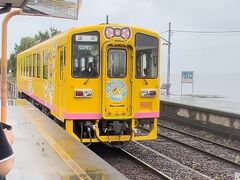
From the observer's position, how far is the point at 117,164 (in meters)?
9.61

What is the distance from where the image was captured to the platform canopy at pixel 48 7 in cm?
439

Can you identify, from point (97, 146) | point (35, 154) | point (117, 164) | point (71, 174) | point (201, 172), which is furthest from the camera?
point (97, 146)

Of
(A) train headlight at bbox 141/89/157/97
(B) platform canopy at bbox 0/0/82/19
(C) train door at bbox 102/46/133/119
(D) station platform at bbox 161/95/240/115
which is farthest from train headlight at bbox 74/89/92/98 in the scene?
(D) station platform at bbox 161/95/240/115

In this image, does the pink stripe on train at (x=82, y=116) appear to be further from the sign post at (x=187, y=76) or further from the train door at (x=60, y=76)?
the sign post at (x=187, y=76)

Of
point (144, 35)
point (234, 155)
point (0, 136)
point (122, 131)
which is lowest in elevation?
point (234, 155)

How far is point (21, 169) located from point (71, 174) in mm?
710

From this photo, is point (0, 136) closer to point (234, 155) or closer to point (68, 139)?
point (68, 139)

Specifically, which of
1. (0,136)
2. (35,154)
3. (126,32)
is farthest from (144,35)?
(0,136)

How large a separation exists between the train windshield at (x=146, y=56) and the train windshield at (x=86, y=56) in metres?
0.92

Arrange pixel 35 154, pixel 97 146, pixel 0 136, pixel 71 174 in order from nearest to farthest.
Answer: pixel 0 136, pixel 71 174, pixel 35 154, pixel 97 146

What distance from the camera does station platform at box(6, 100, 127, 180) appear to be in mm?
5449

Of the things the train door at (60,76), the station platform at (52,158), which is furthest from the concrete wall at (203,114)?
the station platform at (52,158)

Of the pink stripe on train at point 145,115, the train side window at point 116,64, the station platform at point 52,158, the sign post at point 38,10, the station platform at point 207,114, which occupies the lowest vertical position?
the station platform at point 207,114

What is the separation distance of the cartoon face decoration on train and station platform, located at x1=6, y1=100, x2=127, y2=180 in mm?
1343
